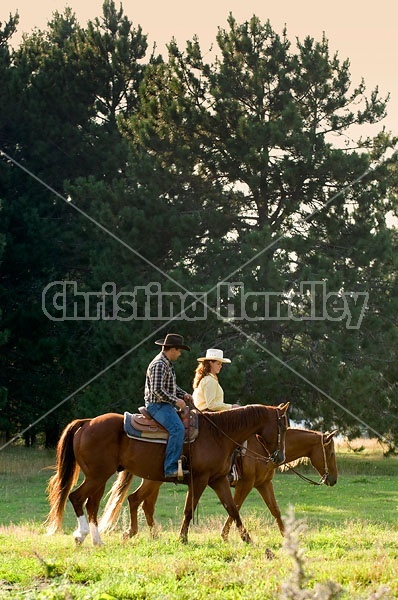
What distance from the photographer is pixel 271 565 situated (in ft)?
22.4

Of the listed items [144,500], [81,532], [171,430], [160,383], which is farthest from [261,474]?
[81,532]

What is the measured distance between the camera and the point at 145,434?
9.09 m

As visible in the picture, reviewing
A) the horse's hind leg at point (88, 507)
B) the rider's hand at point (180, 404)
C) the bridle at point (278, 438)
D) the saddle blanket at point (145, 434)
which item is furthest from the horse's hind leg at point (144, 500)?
the rider's hand at point (180, 404)

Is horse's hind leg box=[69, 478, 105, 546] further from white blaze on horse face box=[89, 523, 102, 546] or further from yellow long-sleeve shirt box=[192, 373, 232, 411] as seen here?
yellow long-sleeve shirt box=[192, 373, 232, 411]

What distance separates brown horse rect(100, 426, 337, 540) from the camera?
10.1 metres

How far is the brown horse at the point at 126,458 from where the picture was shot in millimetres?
9070

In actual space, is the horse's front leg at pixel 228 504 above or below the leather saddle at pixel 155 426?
below

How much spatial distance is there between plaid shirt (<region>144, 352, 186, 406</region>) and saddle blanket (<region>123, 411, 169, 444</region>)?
0.34m

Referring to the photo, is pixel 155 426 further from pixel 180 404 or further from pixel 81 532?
pixel 81 532

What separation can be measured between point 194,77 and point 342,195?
5672mm

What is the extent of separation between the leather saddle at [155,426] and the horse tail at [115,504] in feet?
3.42

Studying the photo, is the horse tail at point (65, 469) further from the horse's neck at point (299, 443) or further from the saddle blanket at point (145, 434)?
the horse's neck at point (299, 443)

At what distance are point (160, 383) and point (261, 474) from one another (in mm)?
2206

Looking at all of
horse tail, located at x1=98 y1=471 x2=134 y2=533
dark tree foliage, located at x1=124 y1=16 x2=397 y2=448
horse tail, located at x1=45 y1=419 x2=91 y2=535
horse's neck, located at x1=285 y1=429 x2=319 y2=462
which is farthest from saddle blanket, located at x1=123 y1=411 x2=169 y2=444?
dark tree foliage, located at x1=124 y1=16 x2=397 y2=448
